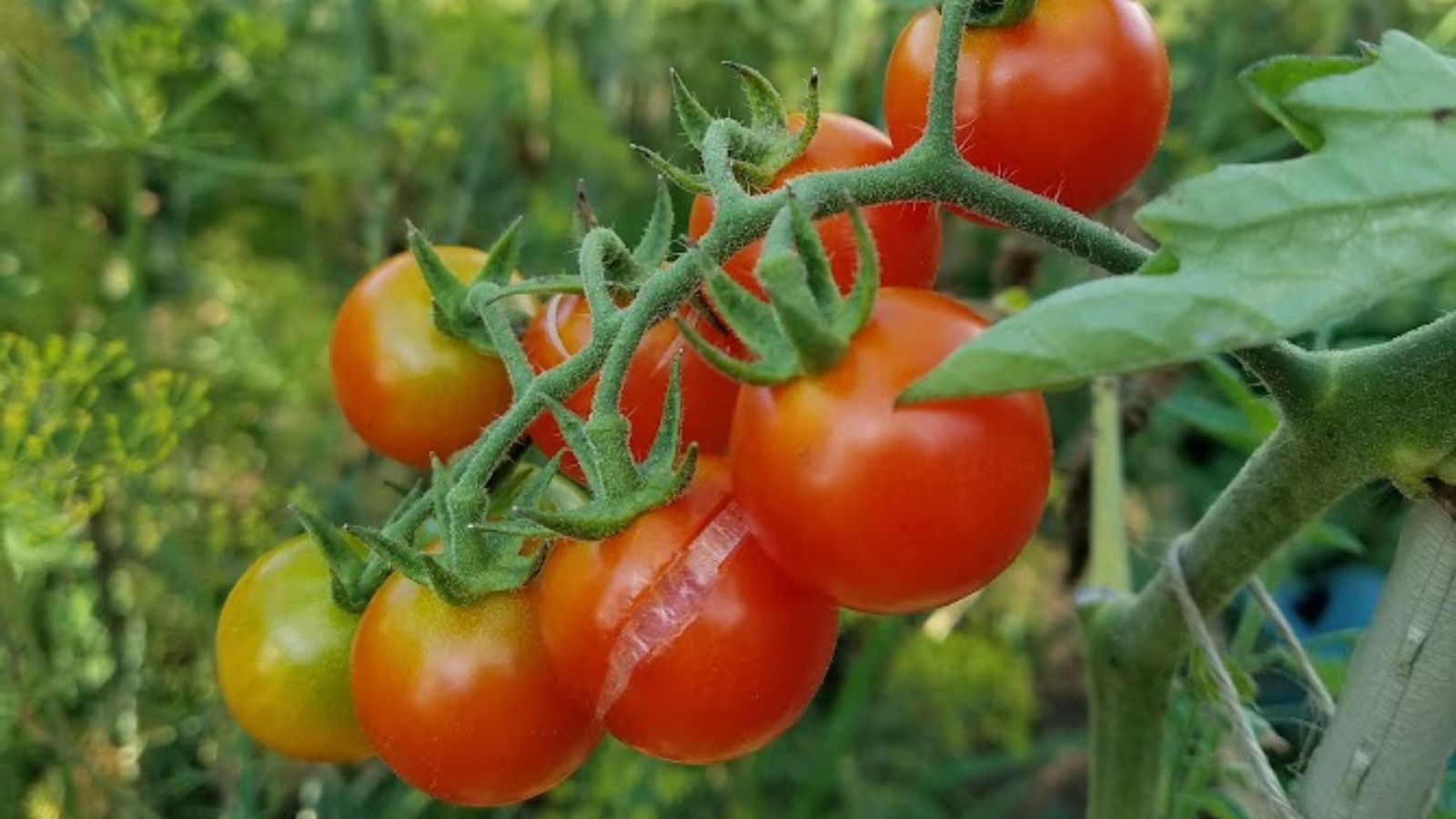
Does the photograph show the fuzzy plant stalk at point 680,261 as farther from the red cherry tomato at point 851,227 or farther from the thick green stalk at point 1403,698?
the thick green stalk at point 1403,698

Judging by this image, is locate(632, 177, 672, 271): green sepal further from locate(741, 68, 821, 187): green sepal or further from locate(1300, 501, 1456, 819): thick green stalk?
locate(1300, 501, 1456, 819): thick green stalk

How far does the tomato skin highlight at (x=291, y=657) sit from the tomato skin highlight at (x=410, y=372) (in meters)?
0.07

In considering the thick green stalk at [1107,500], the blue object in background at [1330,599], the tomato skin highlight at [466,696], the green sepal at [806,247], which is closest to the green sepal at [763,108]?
the green sepal at [806,247]

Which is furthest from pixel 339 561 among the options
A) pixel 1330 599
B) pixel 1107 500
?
pixel 1330 599

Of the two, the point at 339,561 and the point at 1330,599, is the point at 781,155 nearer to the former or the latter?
the point at 339,561

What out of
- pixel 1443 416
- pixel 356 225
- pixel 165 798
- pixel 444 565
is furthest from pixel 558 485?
pixel 356 225

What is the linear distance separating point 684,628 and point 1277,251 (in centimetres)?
23

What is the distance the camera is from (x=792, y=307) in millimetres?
411

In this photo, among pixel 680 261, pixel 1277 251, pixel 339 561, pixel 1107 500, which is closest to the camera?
pixel 1277 251

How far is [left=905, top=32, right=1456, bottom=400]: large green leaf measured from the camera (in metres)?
0.33

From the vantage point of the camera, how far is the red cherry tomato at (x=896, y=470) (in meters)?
0.42

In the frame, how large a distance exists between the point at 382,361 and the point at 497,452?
15 centimetres

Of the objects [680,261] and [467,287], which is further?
[467,287]

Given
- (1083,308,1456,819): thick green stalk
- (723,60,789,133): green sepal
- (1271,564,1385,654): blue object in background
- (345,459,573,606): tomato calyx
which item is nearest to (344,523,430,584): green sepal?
(345,459,573,606): tomato calyx
